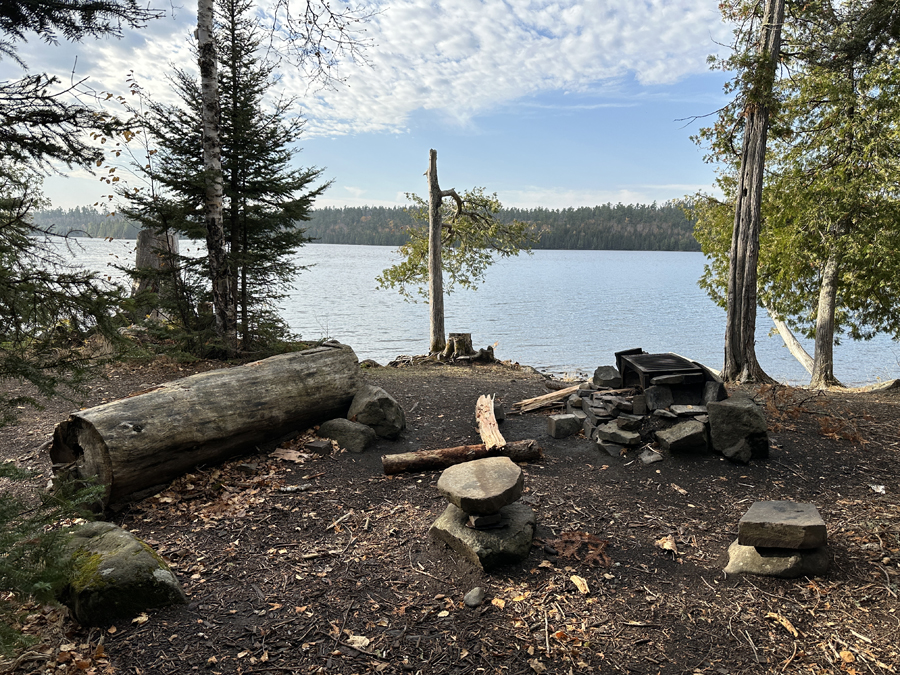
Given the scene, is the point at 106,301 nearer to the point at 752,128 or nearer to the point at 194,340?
the point at 194,340

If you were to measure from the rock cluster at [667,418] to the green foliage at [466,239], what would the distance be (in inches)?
416

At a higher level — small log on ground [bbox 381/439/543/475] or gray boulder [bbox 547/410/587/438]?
→ gray boulder [bbox 547/410/587/438]

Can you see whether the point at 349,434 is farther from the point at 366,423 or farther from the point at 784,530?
the point at 784,530

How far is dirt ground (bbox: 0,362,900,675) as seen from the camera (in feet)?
10.00

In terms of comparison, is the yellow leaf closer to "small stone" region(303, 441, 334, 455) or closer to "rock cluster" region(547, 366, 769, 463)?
"rock cluster" region(547, 366, 769, 463)

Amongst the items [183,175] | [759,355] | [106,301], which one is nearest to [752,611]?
[106,301]

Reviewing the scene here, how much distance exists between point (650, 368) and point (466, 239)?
11431 mm

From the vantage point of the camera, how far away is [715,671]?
2.95 m

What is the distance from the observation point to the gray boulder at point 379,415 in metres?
6.31

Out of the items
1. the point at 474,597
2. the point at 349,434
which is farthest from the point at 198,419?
the point at 474,597

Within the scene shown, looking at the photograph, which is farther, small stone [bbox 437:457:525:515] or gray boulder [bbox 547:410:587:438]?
gray boulder [bbox 547:410:587:438]

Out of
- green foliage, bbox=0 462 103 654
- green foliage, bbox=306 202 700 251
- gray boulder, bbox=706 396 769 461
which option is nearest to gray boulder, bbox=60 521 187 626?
green foliage, bbox=0 462 103 654

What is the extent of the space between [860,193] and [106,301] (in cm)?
1385

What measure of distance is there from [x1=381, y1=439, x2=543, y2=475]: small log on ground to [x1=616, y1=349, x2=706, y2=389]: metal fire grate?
5.63ft
